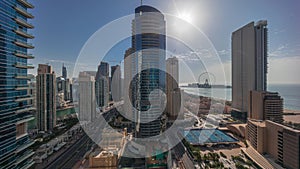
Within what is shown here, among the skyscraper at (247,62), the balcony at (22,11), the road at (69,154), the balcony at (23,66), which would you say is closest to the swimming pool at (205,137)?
the road at (69,154)

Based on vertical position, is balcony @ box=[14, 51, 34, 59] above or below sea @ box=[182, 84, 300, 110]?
above

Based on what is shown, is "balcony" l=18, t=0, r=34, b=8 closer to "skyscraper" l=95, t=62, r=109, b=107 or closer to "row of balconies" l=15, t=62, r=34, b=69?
"row of balconies" l=15, t=62, r=34, b=69

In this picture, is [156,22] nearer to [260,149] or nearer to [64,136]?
[260,149]

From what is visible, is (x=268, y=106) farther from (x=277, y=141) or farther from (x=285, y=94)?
(x=285, y=94)

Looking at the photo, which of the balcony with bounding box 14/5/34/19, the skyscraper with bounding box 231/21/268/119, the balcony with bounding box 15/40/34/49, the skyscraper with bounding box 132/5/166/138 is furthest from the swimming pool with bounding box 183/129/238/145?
the balcony with bounding box 14/5/34/19

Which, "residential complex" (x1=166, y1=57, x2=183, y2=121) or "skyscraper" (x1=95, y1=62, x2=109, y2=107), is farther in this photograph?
"skyscraper" (x1=95, y1=62, x2=109, y2=107)

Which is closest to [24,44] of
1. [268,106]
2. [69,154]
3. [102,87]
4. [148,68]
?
[148,68]

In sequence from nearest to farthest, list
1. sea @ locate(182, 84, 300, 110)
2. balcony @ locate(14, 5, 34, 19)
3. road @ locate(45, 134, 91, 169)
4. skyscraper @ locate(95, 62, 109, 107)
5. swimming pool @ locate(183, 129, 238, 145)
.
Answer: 1. balcony @ locate(14, 5, 34, 19)
2. road @ locate(45, 134, 91, 169)
3. swimming pool @ locate(183, 129, 238, 145)
4. sea @ locate(182, 84, 300, 110)
5. skyscraper @ locate(95, 62, 109, 107)
